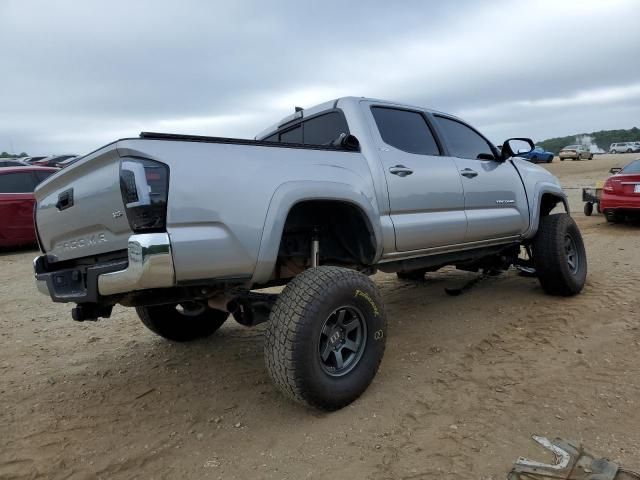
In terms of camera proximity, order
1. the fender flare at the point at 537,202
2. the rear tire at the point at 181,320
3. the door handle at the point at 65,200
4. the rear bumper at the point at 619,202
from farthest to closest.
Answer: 1. the rear bumper at the point at 619,202
2. the fender flare at the point at 537,202
3. the rear tire at the point at 181,320
4. the door handle at the point at 65,200

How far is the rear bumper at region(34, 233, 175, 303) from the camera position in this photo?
231 cm

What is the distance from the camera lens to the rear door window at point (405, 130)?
3.77 metres

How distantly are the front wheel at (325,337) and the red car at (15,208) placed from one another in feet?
24.5

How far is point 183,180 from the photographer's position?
243 centimetres

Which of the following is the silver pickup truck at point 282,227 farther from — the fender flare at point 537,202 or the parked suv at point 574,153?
the parked suv at point 574,153

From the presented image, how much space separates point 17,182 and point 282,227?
315 inches

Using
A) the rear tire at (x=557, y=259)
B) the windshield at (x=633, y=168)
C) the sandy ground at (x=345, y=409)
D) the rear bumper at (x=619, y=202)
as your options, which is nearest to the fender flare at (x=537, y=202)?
the rear tire at (x=557, y=259)

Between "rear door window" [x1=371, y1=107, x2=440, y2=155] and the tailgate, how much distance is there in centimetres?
197

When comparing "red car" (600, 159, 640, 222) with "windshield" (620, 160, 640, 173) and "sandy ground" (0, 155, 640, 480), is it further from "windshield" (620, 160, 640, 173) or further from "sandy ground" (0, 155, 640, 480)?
"sandy ground" (0, 155, 640, 480)

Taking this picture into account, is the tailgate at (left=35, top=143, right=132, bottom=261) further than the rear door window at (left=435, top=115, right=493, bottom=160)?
No

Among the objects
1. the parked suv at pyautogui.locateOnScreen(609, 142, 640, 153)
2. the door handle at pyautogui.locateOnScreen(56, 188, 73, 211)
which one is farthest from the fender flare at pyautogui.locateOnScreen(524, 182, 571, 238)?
the parked suv at pyautogui.locateOnScreen(609, 142, 640, 153)

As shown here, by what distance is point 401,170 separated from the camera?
3629 millimetres

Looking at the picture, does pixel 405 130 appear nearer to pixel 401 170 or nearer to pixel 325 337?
pixel 401 170

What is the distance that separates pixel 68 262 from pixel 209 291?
0.99 m
